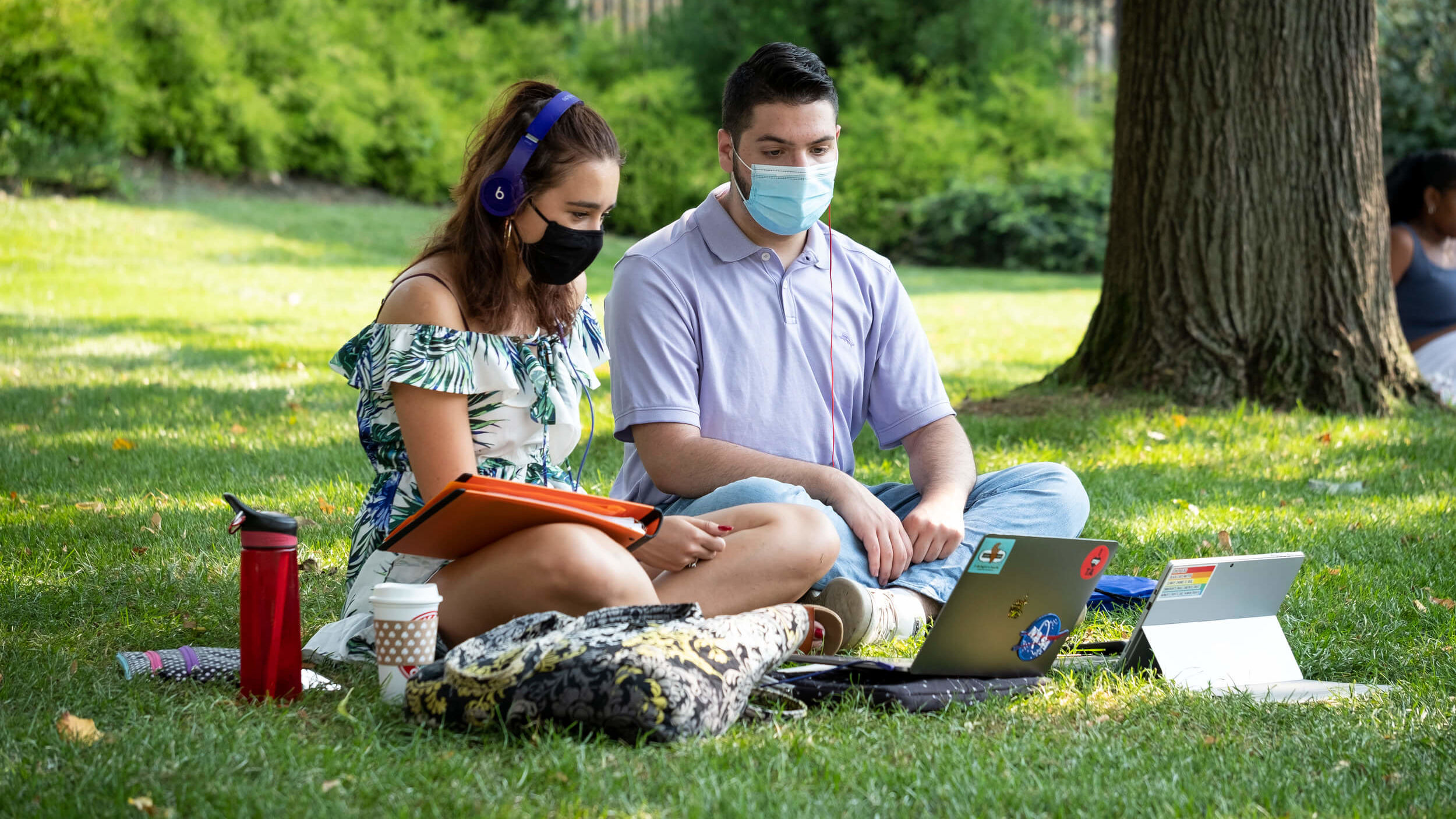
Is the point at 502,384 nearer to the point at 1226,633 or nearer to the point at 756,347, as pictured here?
the point at 756,347

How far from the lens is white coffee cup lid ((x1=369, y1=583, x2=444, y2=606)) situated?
7.67ft

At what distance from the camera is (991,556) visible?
8.09 ft

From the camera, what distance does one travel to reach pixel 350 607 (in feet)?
9.29

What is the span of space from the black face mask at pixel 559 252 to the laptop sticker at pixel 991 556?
1.06 meters

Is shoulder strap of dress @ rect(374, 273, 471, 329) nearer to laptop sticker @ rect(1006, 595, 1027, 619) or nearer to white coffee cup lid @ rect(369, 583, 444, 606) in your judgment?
white coffee cup lid @ rect(369, 583, 444, 606)

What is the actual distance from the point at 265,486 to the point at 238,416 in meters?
1.53

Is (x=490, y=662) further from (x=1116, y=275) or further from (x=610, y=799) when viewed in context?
(x=1116, y=275)

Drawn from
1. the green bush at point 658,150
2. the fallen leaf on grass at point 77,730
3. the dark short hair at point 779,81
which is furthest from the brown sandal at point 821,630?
the green bush at point 658,150

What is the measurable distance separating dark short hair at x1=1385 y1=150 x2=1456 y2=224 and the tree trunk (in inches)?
24.5

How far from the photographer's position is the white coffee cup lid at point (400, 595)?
7.67 ft

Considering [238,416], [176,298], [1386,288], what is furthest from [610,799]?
[176,298]

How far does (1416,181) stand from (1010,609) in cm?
535

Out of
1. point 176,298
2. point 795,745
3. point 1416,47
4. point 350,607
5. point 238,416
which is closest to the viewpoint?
point 795,745

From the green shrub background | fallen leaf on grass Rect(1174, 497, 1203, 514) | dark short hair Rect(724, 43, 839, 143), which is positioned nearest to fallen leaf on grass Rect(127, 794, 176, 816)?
dark short hair Rect(724, 43, 839, 143)
